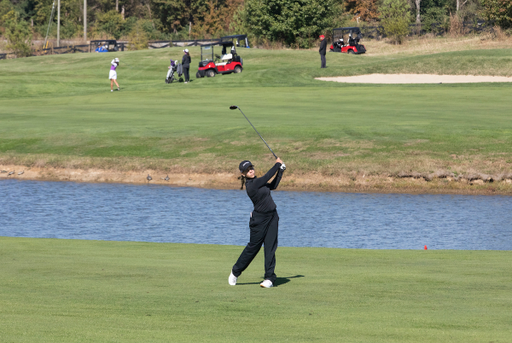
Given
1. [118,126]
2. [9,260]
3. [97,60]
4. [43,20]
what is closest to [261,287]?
[9,260]

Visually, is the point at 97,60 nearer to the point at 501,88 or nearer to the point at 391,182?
the point at 501,88

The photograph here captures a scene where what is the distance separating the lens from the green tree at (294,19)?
69188 millimetres

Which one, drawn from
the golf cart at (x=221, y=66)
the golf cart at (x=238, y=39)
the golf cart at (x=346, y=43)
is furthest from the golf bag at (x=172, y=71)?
the golf cart at (x=346, y=43)

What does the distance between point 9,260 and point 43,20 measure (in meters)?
116

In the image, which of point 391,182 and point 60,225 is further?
point 391,182

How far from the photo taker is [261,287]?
10461mm

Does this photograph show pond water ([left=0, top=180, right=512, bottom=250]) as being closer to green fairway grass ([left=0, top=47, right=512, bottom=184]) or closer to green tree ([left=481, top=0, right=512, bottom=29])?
green fairway grass ([left=0, top=47, right=512, bottom=184])

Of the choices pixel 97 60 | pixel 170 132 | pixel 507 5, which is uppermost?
pixel 507 5

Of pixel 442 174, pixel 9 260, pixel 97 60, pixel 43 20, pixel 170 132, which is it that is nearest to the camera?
pixel 9 260

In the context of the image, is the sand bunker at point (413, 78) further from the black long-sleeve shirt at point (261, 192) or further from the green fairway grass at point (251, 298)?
the black long-sleeve shirt at point (261, 192)

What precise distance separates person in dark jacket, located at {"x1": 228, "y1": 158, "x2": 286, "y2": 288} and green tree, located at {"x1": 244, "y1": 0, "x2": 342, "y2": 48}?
61025 mm

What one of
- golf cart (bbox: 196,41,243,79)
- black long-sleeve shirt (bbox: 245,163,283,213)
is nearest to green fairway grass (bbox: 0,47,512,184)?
golf cart (bbox: 196,41,243,79)

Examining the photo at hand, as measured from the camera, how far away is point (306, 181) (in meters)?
25.2

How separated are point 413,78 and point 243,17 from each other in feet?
118
